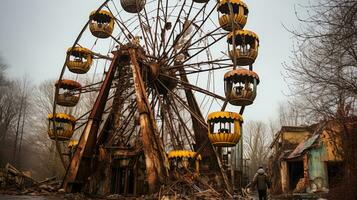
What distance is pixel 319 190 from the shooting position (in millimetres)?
21578

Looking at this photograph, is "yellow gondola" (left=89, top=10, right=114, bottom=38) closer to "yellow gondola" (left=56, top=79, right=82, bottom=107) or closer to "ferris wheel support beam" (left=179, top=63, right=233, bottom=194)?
"yellow gondola" (left=56, top=79, right=82, bottom=107)

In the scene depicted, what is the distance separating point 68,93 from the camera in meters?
17.1

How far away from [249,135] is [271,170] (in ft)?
100

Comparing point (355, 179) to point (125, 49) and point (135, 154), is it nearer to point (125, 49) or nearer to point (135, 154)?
point (135, 154)

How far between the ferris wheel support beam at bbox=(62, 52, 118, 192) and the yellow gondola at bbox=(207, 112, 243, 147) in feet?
15.0

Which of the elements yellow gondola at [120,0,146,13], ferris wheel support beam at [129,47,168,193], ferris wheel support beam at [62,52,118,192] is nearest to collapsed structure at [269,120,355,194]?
ferris wheel support beam at [129,47,168,193]

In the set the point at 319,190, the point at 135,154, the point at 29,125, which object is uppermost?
the point at 29,125

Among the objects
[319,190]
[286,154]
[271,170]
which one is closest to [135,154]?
[319,190]

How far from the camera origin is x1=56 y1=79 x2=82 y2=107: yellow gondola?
17.1 meters

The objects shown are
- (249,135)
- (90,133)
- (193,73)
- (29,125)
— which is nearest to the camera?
(90,133)

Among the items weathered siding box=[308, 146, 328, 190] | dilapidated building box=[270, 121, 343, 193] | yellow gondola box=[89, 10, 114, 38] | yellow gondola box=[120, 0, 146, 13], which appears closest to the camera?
yellow gondola box=[89, 10, 114, 38]

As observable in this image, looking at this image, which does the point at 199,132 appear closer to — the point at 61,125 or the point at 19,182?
the point at 61,125

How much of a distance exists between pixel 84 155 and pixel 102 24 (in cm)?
805

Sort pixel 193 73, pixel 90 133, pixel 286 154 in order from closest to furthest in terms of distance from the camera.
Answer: pixel 90 133
pixel 193 73
pixel 286 154
